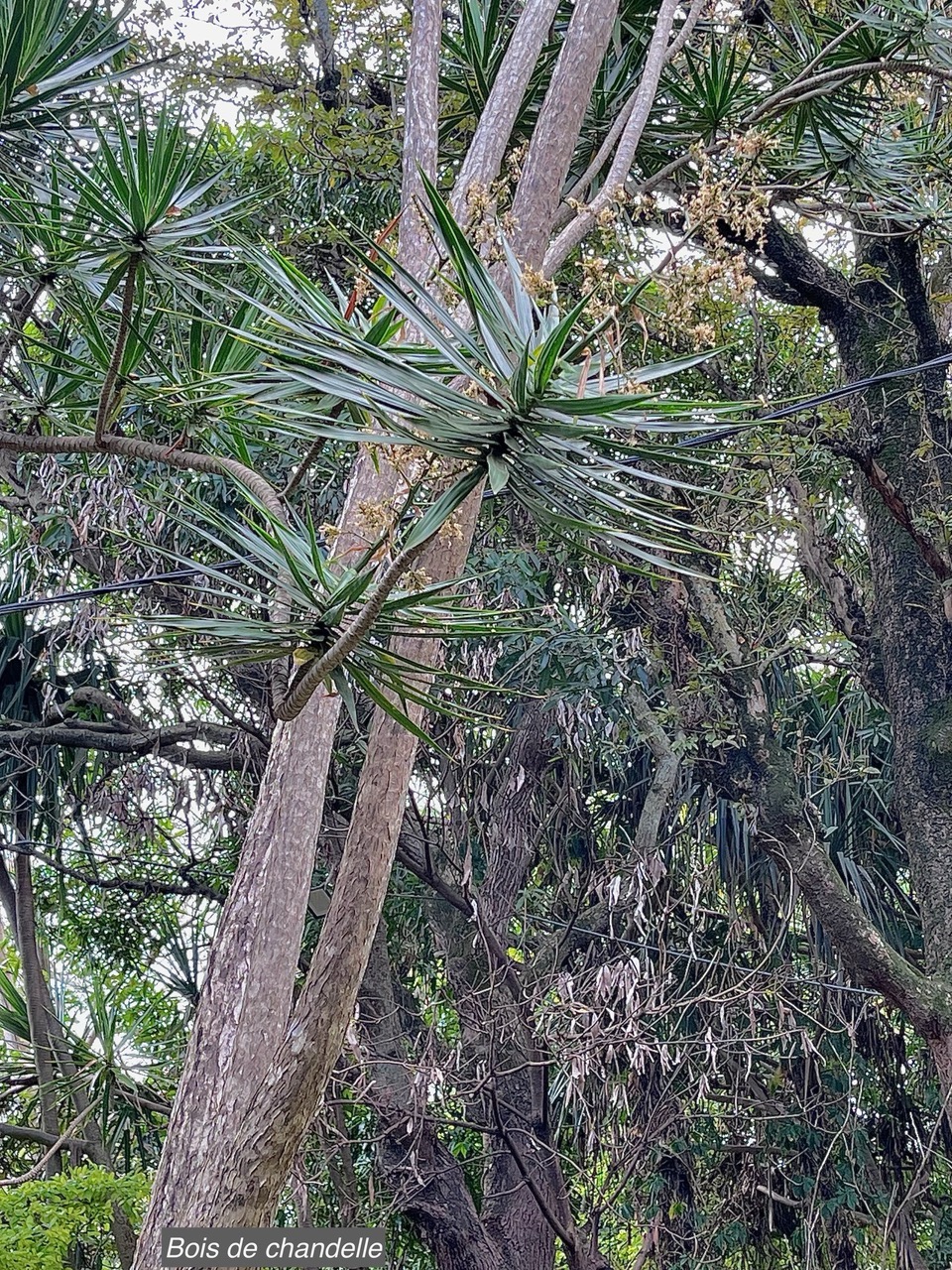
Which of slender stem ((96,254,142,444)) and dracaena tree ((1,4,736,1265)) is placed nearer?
dracaena tree ((1,4,736,1265))

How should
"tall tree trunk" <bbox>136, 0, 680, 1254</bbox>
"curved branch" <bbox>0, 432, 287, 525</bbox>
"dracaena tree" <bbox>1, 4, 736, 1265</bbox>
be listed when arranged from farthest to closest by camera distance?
"curved branch" <bbox>0, 432, 287, 525</bbox> → "tall tree trunk" <bbox>136, 0, 680, 1254</bbox> → "dracaena tree" <bbox>1, 4, 736, 1265</bbox>

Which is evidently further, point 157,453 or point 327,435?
point 157,453

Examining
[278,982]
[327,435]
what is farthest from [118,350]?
[278,982]

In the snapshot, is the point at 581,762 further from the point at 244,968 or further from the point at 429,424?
the point at 429,424

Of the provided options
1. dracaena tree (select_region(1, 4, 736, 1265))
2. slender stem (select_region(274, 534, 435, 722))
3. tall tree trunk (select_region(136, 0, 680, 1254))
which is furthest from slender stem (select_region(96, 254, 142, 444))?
slender stem (select_region(274, 534, 435, 722))

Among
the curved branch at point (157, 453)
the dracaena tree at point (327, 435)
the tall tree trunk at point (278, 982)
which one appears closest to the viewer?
the dracaena tree at point (327, 435)

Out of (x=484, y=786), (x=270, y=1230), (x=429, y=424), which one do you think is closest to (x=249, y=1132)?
(x=270, y=1230)

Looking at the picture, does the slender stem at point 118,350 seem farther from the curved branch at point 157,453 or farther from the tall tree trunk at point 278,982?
the tall tree trunk at point 278,982

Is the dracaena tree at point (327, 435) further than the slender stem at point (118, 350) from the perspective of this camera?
No

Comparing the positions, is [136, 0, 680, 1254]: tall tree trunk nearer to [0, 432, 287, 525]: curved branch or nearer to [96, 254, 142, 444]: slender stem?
[0, 432, 287, 525]: curved branch

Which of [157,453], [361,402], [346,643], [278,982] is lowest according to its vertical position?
[278,982]

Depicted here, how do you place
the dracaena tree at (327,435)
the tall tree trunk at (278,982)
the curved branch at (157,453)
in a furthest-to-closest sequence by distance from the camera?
the curved branch at (157,453)
the tall tree trunk at (278,982)
the dracaena tree at (327,435)

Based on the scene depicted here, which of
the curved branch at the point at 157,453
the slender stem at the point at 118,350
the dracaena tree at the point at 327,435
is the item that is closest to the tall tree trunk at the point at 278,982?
the dracaena tree at the point at 327,435

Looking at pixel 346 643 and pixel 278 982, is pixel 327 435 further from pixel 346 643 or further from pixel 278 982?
pixel 278 982
